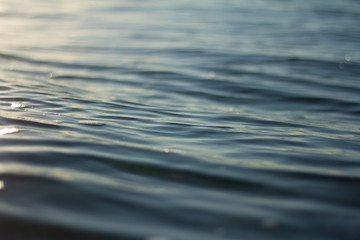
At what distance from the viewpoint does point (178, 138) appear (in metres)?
3.13

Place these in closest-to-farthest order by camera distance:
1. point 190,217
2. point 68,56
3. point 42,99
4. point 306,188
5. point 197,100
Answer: point 190,217 → point 306,188 → point 42,99 → point 197,100 → point 68,56

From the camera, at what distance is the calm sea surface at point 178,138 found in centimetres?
184

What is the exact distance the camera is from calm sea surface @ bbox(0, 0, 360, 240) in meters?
1.84

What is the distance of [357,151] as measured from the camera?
3.07 metres

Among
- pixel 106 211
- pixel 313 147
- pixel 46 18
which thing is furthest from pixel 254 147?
pixel 46 18

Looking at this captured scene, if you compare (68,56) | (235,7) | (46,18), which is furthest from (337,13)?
(68,56)

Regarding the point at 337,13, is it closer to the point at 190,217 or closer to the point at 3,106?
the point at 3,106

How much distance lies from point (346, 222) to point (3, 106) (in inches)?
106

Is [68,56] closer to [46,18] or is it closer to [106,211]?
[46,18]

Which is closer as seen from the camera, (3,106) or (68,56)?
(3,106)

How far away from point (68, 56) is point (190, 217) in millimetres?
5327

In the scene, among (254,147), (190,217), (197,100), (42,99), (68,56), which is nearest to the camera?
(190,217)

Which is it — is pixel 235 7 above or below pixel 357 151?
above

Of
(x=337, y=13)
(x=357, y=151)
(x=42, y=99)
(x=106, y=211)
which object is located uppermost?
(x=337, y=13)
